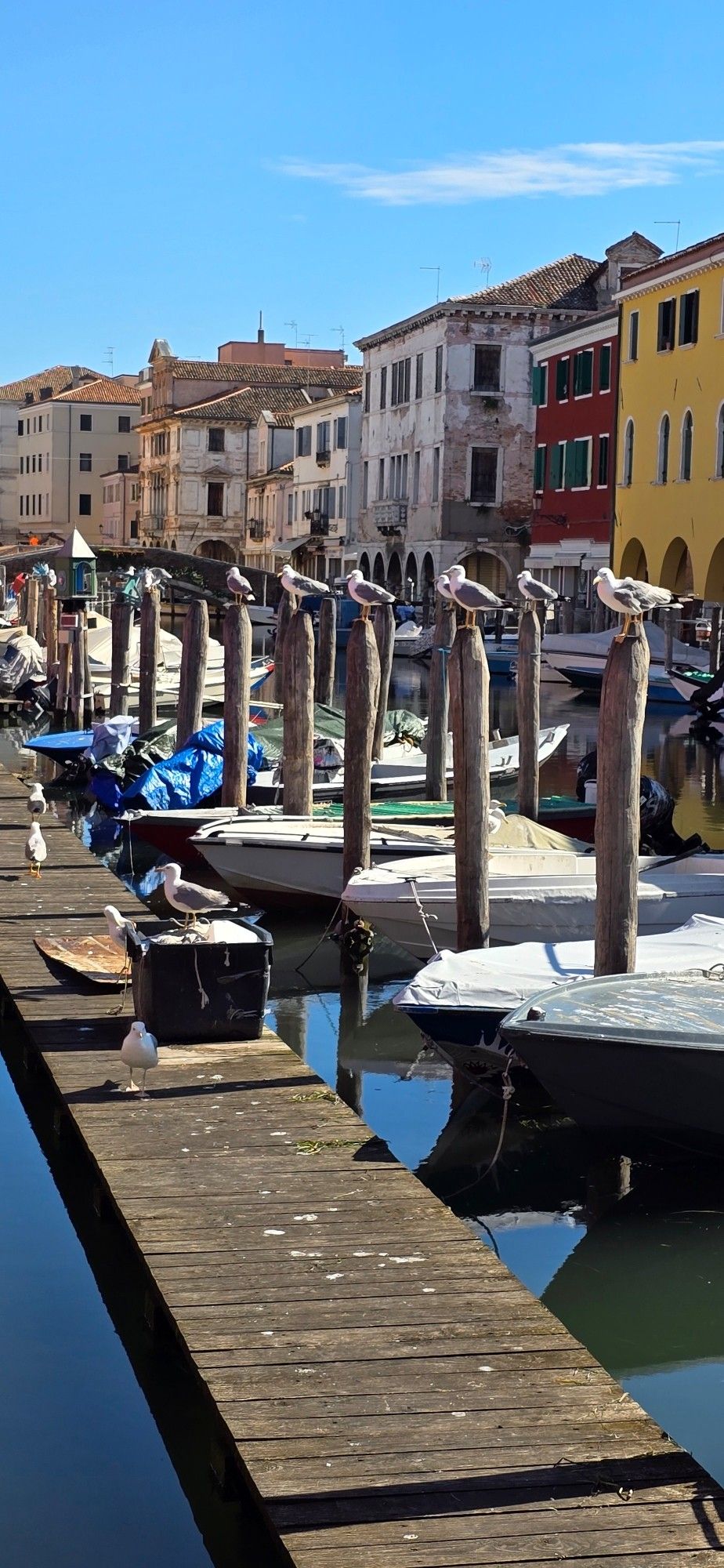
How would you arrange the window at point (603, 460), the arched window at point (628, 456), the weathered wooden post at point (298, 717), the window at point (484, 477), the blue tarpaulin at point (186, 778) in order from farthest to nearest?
the window at point (484, 477) → the window at point (603, 460) → the arched window at point (628, 456) → the blue tarpaulin at point (186, 778) → the weathered wooden post at point (298, 717)

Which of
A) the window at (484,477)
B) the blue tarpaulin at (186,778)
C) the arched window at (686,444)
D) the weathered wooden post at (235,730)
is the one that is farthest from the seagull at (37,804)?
the window at (484,477)

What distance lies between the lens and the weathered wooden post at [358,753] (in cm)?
1302

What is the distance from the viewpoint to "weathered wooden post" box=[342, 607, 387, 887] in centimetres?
1302

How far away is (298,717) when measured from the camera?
50.1 feet

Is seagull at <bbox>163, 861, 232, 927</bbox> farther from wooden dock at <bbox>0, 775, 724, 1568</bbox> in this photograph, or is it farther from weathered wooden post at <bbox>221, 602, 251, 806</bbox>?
weathered wooden post at <bbox>221, 602, 251, 806</bbox>

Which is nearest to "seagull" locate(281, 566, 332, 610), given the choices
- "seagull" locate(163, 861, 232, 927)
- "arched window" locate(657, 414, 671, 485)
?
"seagull" locate(163, 861, 232, 927)

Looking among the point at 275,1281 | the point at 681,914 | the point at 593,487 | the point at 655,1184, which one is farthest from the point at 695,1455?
the point at 593,487

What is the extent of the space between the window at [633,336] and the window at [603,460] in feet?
9.09

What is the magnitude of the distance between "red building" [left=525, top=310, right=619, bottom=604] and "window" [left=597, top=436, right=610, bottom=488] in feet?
0.06

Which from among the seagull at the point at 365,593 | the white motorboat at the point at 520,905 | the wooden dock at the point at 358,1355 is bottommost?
the wooden dock at the point at 358,1355

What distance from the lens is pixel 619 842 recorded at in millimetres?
9062

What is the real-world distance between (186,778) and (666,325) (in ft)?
76.7

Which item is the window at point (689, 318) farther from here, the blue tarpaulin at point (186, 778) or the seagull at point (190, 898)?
the seagull at point (190, 898)

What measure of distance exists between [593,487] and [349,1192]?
37.5 m
